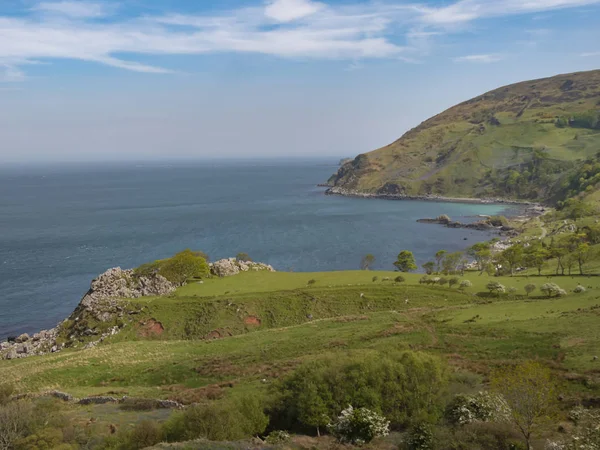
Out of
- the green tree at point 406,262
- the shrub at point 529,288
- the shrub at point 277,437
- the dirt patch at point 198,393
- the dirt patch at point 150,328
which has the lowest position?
the dirt patch at point 150,328

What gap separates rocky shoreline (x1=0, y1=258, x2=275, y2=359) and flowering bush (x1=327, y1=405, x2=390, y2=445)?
137ft

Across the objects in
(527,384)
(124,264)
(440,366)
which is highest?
(527,384)

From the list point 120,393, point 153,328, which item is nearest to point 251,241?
point 153,328

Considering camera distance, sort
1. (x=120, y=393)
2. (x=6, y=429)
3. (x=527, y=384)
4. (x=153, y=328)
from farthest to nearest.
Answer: (x=153, y=328), (x=120, y=393), (x=6, y=429), (x=527, y=384)

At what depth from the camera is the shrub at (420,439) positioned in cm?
2086

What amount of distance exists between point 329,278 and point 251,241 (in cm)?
7002

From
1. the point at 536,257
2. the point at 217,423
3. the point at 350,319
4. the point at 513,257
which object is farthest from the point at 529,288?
the point at 217,423

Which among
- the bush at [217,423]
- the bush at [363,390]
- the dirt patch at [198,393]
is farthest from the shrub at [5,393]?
the bush at [363,390]

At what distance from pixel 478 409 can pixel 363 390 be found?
20.5 ft

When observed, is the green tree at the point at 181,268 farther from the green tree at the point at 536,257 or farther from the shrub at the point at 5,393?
the green tree at the point at 536,257

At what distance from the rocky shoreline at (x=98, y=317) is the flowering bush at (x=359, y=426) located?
41813 mm

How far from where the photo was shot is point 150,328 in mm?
57875

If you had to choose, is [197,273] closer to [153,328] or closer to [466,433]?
[153,328]

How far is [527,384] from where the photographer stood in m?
20.8
